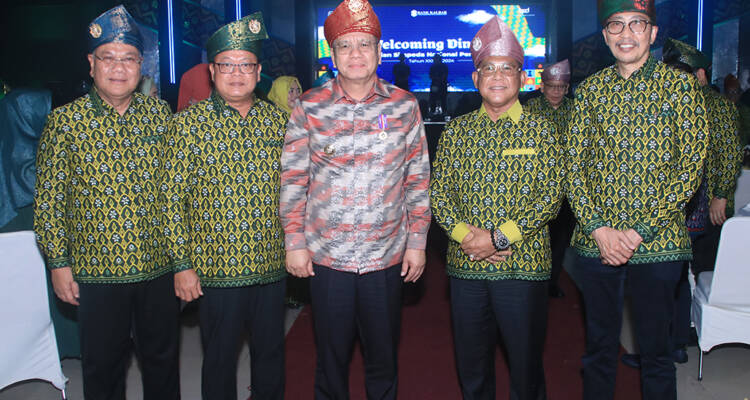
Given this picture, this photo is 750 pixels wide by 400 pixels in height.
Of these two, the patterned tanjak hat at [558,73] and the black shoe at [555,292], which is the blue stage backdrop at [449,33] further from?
the black shoe at [555,292]

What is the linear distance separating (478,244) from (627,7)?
3.18 feet

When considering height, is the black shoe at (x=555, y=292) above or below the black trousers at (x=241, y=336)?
below

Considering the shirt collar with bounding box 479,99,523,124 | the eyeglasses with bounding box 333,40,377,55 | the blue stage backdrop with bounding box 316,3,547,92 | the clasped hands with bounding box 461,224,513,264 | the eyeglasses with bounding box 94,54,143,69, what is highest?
the blue stage backdrop with bounding box 316,3,547,92

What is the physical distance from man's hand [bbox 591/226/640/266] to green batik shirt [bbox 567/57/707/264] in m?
0.03

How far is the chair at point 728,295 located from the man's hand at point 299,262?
77.1 inches

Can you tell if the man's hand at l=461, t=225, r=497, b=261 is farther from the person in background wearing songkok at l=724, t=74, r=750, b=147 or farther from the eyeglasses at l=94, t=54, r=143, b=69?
the person in background wearing songkok at l=724, t=74, r=750, b=147

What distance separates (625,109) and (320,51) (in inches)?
412

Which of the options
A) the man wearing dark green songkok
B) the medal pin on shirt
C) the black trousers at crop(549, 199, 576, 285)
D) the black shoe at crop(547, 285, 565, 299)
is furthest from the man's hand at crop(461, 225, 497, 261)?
the black shoe at crop(547, 285, 565, 299)

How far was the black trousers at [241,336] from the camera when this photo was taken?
80.5 inches

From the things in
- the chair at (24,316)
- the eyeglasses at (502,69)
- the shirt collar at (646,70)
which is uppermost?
the eyeglasses at (502,69)

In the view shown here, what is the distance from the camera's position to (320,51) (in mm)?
11797

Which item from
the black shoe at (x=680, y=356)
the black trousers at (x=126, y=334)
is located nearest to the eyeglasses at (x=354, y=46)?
the black trousers at (x=126, y=334)

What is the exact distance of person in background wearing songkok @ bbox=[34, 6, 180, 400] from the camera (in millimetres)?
1979

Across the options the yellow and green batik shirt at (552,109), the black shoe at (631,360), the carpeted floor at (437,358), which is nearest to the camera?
the carpeted floor at (437,358)
